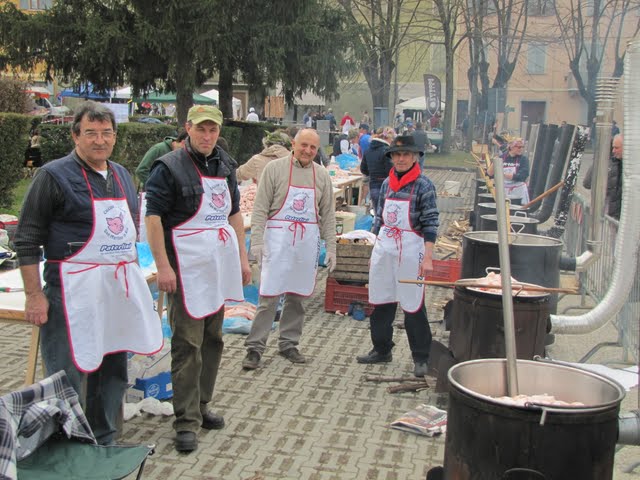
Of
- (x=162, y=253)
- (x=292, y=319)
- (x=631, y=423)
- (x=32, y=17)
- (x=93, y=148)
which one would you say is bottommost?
(x=292, y=319)

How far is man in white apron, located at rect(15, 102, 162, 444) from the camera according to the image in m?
3.81

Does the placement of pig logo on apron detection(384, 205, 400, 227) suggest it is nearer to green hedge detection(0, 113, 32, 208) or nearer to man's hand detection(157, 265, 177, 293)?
man's hand detection(157, 265, 177, 293)

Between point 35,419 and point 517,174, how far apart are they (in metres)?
10.7

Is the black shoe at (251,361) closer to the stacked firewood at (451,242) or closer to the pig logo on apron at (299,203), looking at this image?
the pig logo on apron at (299,203)

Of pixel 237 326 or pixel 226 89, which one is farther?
pixel 226 89

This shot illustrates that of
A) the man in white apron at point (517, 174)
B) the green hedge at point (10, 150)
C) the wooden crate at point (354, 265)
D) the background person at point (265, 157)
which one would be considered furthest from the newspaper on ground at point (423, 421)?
the green hedge at point (10, 150)

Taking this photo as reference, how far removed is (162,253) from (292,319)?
2396 mm

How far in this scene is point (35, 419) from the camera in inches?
127

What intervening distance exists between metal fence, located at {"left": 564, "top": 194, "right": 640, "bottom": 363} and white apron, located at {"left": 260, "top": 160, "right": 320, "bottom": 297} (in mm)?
2484

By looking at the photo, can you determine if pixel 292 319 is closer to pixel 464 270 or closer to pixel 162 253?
pixel 464 270

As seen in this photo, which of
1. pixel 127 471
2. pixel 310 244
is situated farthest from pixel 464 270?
pixel 127 471

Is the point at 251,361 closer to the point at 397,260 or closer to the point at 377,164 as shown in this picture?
the point at 397,260

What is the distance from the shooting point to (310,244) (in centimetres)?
658

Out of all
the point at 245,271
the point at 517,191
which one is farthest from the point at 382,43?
the point at 245,271
